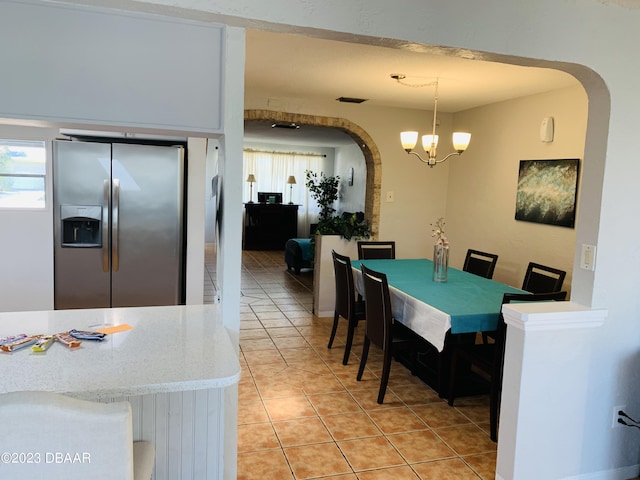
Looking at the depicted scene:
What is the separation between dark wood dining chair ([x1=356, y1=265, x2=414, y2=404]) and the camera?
3277 mm

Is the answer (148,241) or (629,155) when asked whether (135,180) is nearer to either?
(148,241)

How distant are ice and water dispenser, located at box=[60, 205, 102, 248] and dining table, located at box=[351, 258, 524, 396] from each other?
82.6 inches

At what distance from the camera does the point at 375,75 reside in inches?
158

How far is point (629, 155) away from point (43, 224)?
390 cm

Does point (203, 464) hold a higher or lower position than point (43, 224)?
lower

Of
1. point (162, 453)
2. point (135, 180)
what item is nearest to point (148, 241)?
point (135, 180)

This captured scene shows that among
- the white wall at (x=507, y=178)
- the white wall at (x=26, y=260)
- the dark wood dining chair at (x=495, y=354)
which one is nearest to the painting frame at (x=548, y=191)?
the white wall at (x=507, y=178)

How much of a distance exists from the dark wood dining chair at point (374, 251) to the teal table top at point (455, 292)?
0.41 metres

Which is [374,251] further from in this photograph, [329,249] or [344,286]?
[344,286]

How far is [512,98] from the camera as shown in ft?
15.6

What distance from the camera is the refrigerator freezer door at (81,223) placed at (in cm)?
356

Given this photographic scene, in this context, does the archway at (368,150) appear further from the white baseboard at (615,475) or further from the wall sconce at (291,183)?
the wall sconce at (291,183)

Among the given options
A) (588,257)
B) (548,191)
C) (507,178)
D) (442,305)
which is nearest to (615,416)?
(588,257)

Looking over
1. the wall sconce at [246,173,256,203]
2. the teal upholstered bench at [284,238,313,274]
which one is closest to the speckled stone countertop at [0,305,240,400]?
the teal upholstered bench at [284,238,313,274]
